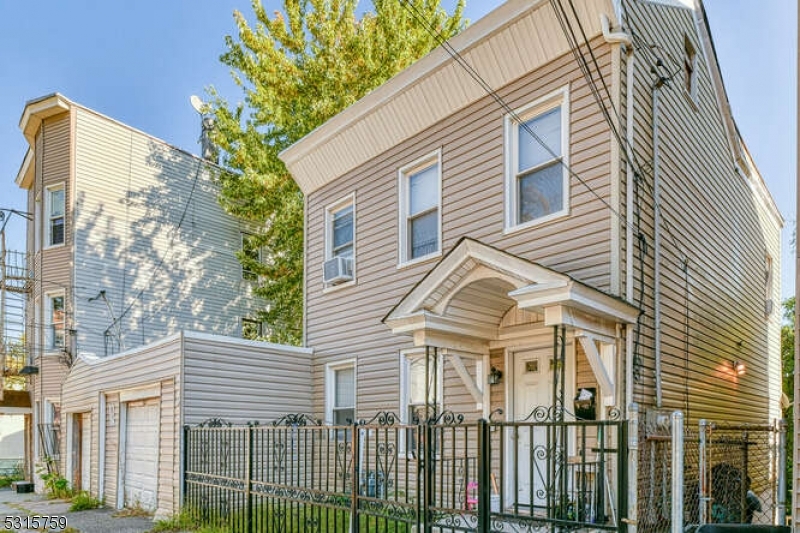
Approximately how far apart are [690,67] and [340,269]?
6467 millimetres

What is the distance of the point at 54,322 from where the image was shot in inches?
676

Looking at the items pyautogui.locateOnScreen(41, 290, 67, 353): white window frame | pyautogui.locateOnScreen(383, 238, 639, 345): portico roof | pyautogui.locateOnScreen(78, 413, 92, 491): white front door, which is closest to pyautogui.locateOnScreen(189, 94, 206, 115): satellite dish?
pyautogui.locateOnScreen(41, 290, 67, 353): white window frame

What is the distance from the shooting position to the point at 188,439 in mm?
9453

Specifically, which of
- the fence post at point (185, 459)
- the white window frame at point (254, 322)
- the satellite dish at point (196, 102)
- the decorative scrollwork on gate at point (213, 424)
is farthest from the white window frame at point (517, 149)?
the white window frame at point (254, 322)

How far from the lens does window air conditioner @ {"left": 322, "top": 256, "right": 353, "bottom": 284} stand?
11.2 metres

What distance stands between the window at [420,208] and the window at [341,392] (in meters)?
2.33

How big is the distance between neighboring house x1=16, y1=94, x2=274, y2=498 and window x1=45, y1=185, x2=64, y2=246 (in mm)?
27

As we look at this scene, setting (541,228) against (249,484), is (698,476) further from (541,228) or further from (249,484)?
(249,484)

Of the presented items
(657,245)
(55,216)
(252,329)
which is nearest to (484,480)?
(657,245)

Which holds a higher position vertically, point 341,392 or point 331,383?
point 331,383

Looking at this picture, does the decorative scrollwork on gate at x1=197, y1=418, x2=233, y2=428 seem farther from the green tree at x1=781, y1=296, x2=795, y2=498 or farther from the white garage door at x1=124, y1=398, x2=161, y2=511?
the green tree at x1=781, y1=296, x2=795, y2=498

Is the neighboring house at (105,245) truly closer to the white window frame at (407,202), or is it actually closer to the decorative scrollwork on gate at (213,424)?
the decorative scrollwork on gate at (213,424)

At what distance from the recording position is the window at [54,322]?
17062 millimetres

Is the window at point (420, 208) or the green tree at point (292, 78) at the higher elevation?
the green tree at point (292, 78)
